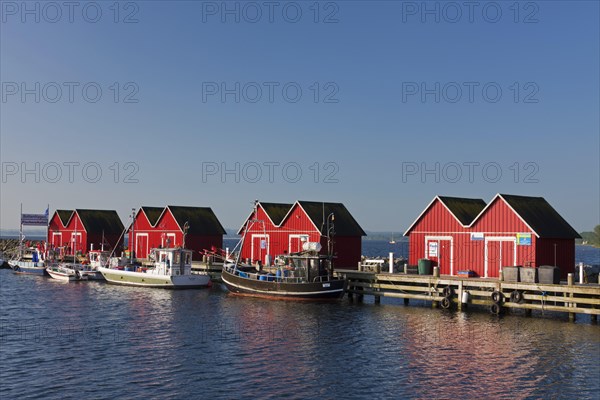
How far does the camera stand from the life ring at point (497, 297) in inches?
1554

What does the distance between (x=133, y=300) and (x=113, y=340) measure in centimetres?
1789

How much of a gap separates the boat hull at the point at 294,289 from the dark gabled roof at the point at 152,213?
92.7 ft

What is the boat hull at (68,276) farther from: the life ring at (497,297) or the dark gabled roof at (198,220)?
the life ring at (497,297)

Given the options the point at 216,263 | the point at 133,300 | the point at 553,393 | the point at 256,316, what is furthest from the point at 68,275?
the point at 553,393

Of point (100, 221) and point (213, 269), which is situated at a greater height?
point (100, 221)

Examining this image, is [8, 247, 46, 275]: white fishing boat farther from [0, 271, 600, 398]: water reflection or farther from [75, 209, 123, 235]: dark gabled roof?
[0, 271, 600, 398]: water reflection

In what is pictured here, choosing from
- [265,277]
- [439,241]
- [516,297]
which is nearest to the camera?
[516,297]

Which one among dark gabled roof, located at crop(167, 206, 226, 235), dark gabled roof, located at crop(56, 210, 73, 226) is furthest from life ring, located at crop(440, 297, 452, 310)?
dark gabled roof, located at crop(56, 210, 73, 226)

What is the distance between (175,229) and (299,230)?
1852cm

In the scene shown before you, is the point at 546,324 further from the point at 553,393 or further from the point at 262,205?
the point at 262,205

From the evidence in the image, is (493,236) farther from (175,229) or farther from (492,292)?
(175,229)

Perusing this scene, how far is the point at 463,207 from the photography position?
4994 cm

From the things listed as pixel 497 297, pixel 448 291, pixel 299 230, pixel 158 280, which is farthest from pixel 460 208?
pixel 158 280

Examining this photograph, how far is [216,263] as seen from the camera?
64000mm
